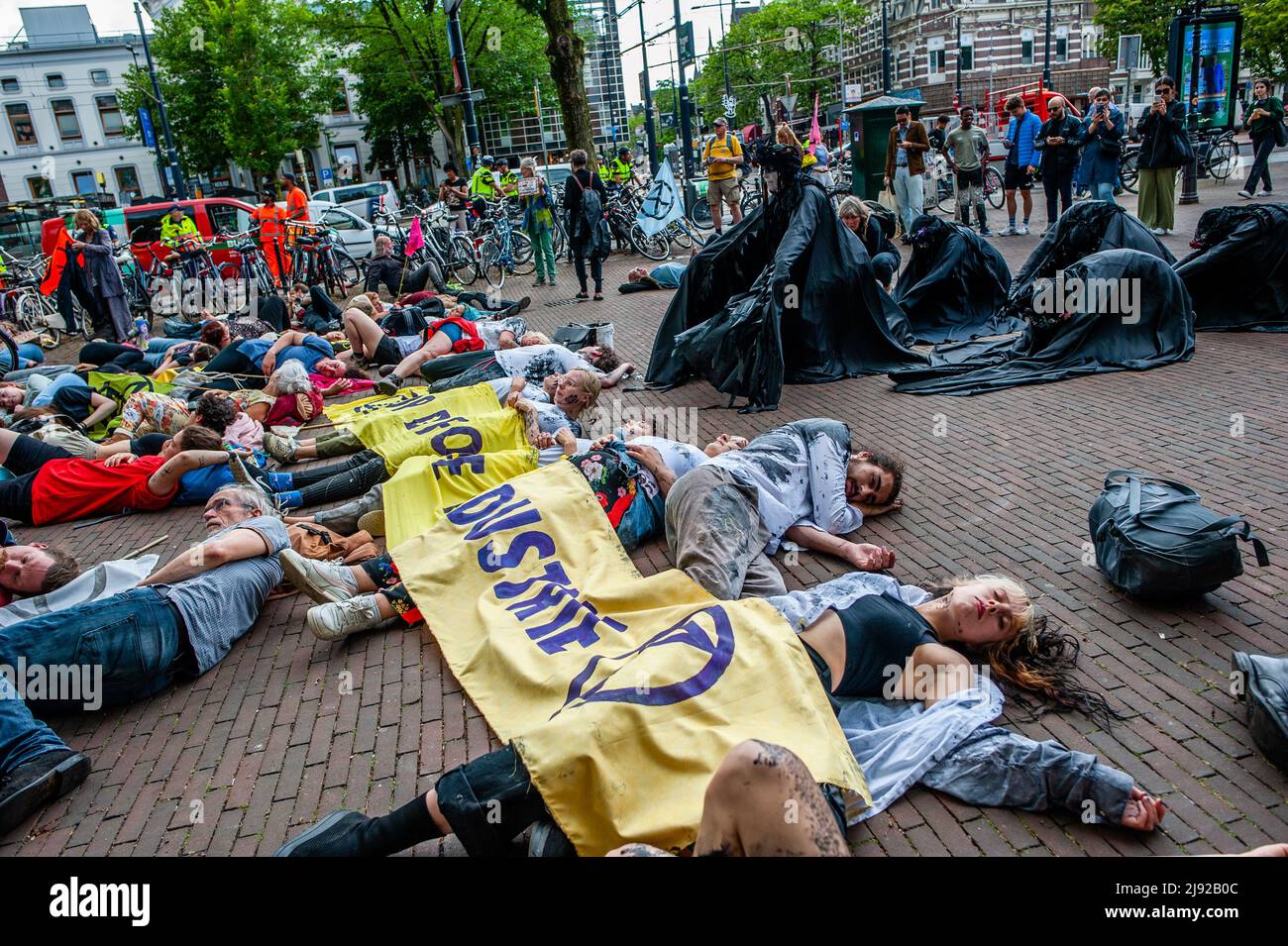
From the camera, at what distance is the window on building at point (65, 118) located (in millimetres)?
51406

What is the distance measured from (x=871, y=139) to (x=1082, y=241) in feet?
31.1

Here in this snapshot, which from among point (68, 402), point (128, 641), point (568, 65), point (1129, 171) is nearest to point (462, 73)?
point (568, 65)

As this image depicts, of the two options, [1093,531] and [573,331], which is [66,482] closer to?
[573,331]

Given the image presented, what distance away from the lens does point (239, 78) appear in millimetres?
41750

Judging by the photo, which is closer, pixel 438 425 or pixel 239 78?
pixel 438 425

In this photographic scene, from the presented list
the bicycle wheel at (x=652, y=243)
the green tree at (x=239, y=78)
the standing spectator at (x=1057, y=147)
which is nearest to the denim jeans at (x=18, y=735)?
the standing spectator at (x=1057, y=147)

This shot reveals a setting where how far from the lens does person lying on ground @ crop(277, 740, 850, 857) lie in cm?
218

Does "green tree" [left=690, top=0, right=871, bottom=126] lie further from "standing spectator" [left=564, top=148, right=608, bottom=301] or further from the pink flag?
"standing spectator" [left=564, top=148, right=608, bottom=301]

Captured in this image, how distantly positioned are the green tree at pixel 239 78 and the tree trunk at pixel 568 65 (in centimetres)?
2932

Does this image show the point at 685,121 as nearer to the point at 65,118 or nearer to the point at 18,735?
the point at 18,735

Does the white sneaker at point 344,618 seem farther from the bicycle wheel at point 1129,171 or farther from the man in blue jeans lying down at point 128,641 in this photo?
the bicycle wheel at point 1129,171

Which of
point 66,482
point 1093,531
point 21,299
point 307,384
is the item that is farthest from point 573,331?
point 21,299
